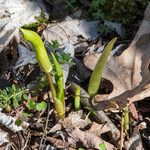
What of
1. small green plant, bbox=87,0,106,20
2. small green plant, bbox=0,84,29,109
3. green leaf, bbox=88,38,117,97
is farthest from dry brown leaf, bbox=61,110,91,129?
small green plant, bbox=87,0,106,20

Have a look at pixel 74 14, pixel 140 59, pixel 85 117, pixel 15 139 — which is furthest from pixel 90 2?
pixel 15 139

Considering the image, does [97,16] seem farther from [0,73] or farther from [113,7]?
[0,73]

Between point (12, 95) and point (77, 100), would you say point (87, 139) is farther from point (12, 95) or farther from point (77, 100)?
point (12, 95)

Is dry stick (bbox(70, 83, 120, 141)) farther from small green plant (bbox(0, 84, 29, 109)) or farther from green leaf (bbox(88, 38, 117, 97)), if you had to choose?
small green plant (bbox(0, 84, 29, 109))

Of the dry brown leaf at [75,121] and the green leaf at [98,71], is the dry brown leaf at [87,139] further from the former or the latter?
the green leaf at [98,71]

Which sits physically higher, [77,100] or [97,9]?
[97,9]

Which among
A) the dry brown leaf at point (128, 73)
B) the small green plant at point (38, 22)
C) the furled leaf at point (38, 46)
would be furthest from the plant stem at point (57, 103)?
the small green plant at point (38, 22)

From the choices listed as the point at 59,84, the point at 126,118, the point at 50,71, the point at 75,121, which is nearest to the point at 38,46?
the point at 50,71
